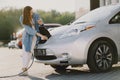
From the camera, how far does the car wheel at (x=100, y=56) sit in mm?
9703

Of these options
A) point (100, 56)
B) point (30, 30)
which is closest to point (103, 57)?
point (100, 56)

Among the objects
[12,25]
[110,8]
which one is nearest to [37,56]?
[110,8]

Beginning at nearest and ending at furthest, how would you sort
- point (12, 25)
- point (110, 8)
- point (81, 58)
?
point (81, 58) < point (110, 8) < point (12, 25)

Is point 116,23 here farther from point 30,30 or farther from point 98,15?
point 30,30

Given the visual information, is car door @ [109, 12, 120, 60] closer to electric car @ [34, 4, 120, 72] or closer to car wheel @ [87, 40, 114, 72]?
electric car @ [34, 4, 120, 72]

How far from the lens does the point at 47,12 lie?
8712 centimetres

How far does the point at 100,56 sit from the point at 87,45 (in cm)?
44

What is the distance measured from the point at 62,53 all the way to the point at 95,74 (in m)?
0.88

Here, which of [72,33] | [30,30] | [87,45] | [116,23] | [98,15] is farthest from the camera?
[98,15]

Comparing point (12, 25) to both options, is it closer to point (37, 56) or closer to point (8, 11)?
point (8, 11)

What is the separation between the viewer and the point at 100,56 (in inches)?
387

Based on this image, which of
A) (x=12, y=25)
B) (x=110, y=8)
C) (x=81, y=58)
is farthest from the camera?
(x=12, y=25)

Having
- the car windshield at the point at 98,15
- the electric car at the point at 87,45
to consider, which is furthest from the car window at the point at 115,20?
the car windshield at the point at 98,15

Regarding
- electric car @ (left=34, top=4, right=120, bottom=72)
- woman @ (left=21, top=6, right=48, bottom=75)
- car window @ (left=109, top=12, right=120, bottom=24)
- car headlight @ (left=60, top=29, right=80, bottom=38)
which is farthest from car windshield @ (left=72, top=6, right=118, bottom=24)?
woman @ (left=21, top=6, right=48, bottom=75)
